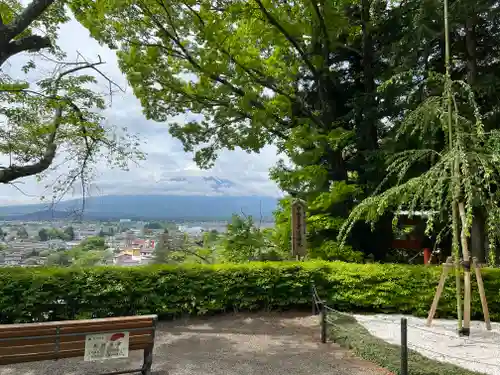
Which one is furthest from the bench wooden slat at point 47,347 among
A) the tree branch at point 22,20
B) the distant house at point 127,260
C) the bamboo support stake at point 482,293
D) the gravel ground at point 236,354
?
the tree branch at point 22,20

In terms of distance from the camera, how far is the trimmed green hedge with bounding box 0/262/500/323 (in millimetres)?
6852

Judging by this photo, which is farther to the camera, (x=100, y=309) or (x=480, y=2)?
(x=480, y=2)

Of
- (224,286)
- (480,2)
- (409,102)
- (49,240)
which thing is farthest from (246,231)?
(480,2)

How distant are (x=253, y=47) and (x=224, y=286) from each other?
745cm

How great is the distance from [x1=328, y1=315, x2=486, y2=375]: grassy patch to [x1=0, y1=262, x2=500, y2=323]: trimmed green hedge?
140 centimetres

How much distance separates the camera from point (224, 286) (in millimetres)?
7797

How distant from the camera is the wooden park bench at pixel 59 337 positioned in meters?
3.79

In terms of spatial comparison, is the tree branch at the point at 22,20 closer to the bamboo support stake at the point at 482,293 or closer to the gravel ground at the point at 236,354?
the gravel ground at the point at 236,354

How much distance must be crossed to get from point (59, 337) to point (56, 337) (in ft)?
0.10

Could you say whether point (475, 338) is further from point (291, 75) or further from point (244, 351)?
point (291, 75)

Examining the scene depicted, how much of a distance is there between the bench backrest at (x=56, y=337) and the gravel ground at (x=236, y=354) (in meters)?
0.79

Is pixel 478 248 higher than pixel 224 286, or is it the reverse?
pixel 478 248

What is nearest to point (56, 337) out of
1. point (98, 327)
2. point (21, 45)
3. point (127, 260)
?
point (98, 327)

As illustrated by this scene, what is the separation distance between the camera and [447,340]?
5840mm
